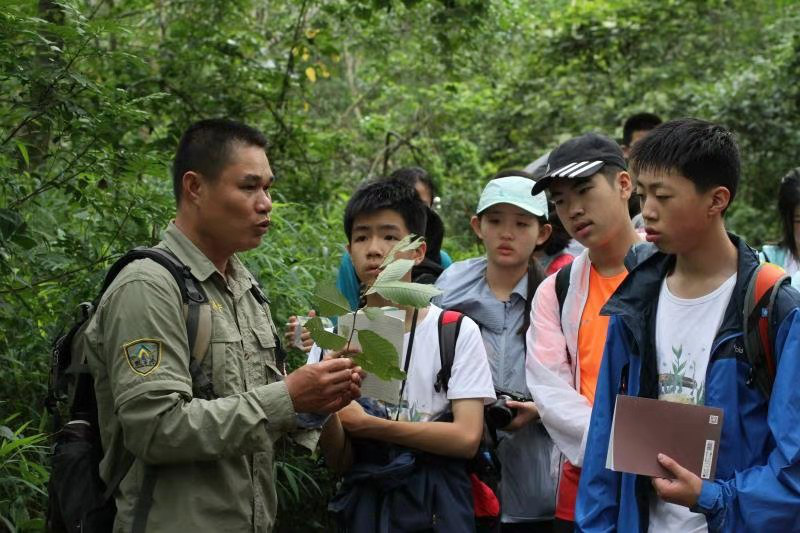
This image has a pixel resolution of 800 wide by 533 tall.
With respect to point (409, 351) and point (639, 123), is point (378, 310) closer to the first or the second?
point (409, 351)

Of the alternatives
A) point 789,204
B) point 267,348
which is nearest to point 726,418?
point 267,348

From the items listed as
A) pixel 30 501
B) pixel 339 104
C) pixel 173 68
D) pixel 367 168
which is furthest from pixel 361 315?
pixel 339 104

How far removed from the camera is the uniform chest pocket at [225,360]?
2885 mm

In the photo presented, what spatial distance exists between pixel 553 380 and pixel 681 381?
0.83 m

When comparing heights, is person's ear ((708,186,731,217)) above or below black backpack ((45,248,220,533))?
above

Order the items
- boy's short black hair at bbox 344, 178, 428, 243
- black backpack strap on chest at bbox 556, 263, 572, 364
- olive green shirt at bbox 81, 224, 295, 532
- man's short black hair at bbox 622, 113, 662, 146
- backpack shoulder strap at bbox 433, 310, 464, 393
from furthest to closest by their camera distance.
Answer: man's short black hair at bbox 622, 113, 662, 146, boy's short black hair at bbox 344, 178, 428, 243, black backpack strap on chest at bbox 556, 263, 572, 364, backpack shoulder strap at bbox 433, 310, 464, 393, olive green shirt at bbox 81, 224, 295, 532

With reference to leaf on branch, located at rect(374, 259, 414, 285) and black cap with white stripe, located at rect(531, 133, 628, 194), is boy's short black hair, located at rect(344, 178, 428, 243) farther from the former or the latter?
leaf on branch, located at rect(374, 259, 414, 285)

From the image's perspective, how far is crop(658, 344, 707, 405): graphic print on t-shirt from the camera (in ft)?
8.82

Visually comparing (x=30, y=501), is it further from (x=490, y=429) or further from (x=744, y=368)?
(x=744, y=368)

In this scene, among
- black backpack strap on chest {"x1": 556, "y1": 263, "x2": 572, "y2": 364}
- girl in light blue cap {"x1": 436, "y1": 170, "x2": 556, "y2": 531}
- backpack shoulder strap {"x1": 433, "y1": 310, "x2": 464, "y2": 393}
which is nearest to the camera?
backpack shoulder strap {"x1": 433, "y1": 310, "x2": 464, "y2": 393}

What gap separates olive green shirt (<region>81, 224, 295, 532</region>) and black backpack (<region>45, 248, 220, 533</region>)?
1.4 inches

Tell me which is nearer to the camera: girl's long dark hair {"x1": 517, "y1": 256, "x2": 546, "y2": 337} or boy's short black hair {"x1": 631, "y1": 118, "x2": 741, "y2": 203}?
boy's short black hair {"x1": 631, "y1": 118, "x2": 741, "y2": 203}

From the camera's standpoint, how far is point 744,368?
2588mm

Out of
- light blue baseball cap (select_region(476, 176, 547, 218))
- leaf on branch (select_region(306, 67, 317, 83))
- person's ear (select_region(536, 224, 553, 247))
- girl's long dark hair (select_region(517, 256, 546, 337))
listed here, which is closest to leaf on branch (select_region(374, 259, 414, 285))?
girl's long dark hair (select_region(517, 256, 546, 337))
